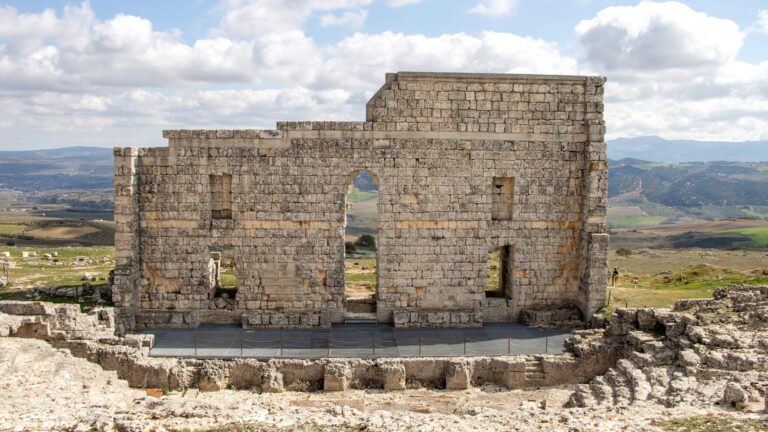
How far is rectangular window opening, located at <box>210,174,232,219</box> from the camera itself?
750 inches

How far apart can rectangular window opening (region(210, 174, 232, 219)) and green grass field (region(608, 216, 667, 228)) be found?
330 ft

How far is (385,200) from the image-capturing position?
18.9m

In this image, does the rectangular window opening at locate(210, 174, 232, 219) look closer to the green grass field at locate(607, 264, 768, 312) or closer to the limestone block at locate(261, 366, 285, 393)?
the limestone block at locate(261, 366, 285, 393)

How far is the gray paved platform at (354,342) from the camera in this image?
16.5 m

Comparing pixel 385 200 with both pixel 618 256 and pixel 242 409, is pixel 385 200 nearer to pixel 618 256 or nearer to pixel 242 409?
pixel 242 409

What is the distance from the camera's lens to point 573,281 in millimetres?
19688

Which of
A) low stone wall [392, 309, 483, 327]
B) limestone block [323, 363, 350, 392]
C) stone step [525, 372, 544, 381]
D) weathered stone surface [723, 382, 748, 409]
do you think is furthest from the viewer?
low stone wall [392, 309, 483, 327]

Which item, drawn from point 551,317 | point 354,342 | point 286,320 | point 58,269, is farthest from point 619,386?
point 58,269

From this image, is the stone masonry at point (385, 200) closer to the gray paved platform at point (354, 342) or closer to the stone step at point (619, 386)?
the gray paved platform at point (354, 342)

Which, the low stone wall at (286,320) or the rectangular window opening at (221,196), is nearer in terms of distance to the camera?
the low stone wall at (286,320)

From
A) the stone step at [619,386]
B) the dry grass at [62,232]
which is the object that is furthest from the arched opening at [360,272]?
the dry grass at [62,232]

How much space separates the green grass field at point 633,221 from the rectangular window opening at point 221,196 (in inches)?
3959

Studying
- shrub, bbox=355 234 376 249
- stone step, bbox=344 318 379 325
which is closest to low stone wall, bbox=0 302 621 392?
stone step, bbox=344 318 379 325

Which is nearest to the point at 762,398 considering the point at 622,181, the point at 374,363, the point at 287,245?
the point at 374,363
